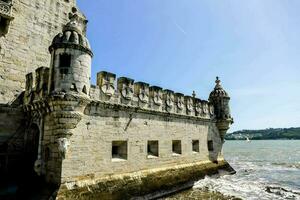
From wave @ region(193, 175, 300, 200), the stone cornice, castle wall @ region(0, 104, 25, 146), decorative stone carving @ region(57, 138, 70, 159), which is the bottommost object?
wave @ region(193, 175, 300, 200)

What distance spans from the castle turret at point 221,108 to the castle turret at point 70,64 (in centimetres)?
1280

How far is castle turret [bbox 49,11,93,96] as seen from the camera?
8.08 metres

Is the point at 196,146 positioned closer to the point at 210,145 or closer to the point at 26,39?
the point at 210,145

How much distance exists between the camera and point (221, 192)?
12.2m

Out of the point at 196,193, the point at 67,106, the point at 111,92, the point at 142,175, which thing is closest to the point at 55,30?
the point at 111,92

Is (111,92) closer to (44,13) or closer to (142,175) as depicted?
(142,175)

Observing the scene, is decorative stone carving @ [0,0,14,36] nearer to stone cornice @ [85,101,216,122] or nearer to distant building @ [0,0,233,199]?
distant building @ [0,0,233,199]

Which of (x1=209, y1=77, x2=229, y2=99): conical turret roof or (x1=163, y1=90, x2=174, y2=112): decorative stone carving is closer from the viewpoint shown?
(x1=163, y1=90, x2=174, y2=112): decorative stone carving

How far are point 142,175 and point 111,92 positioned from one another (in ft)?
13.5

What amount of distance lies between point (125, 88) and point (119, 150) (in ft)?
9.25

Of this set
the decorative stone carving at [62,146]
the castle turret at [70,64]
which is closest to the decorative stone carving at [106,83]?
the castle turret at [70,64]

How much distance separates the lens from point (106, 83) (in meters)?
9.80

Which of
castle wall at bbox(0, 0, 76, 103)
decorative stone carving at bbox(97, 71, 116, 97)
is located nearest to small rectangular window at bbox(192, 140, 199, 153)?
decorative stone carving at bbox(97, 71, 116, 97)

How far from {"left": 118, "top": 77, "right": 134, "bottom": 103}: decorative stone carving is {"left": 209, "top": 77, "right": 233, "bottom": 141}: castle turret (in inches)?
401
